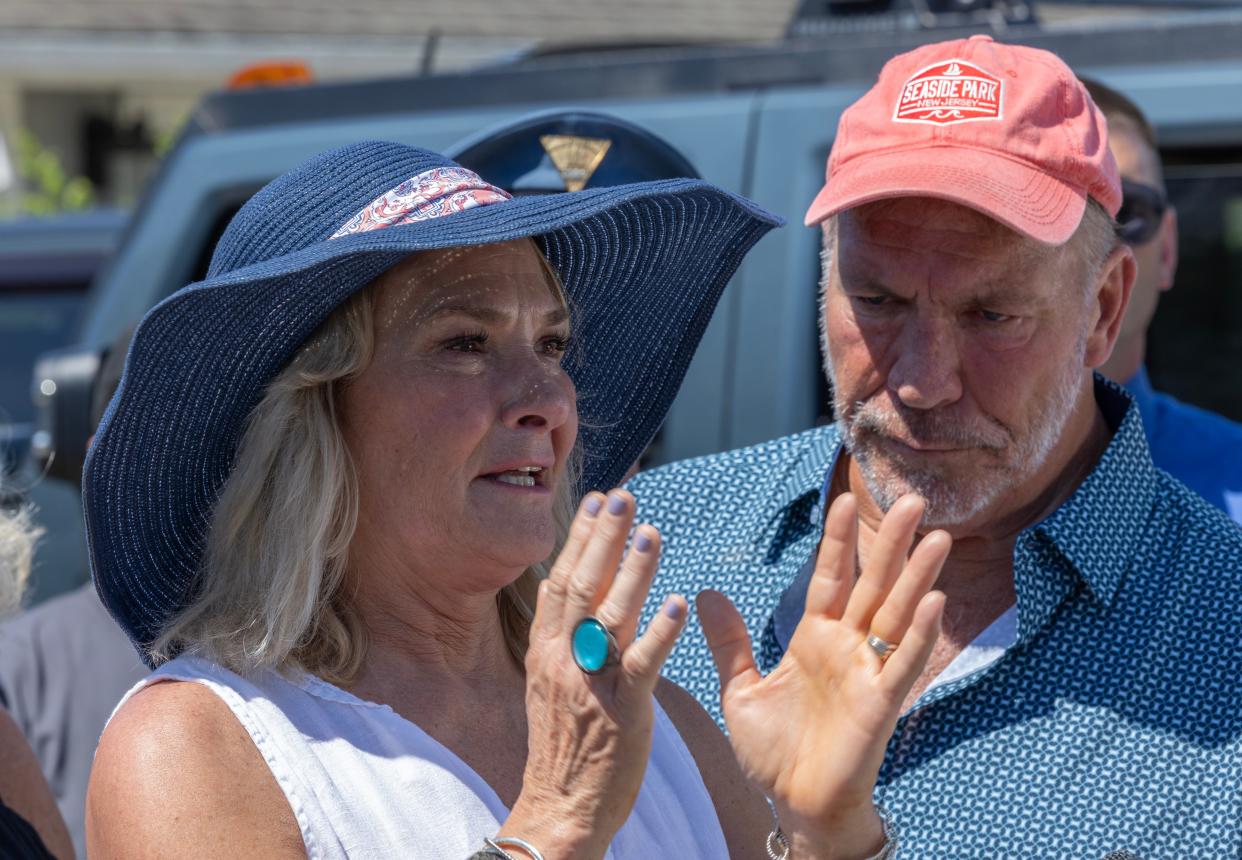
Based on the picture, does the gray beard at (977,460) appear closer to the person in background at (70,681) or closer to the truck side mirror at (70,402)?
the person in background at (70,681)

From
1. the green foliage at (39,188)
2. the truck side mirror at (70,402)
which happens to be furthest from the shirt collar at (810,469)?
the green foliage at (39,188)

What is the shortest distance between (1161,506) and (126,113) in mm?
11600

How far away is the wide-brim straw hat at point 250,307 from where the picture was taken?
6.56ft

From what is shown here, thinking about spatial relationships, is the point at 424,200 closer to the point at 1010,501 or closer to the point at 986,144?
the point at 986,144

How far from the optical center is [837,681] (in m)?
1.89

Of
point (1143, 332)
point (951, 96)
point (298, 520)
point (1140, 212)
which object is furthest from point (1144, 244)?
point (298, 520)

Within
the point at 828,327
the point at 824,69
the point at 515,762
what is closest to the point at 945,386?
the point at 828,327

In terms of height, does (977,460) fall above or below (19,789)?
above

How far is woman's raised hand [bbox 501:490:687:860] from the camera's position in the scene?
171 cm

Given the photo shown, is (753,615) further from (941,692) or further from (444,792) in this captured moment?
(444,792)

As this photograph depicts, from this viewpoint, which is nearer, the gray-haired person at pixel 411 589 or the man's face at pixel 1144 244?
the gray-haired person at pixel 411 589

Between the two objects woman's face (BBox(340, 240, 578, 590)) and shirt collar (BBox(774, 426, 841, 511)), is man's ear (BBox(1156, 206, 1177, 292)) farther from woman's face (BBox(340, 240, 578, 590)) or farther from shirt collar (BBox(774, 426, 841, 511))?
woman's face (BBox(340, 240, 578, 590))

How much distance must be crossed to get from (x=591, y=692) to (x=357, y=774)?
0.33 metres

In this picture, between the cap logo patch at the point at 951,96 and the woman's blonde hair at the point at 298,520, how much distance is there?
0.93 meters
